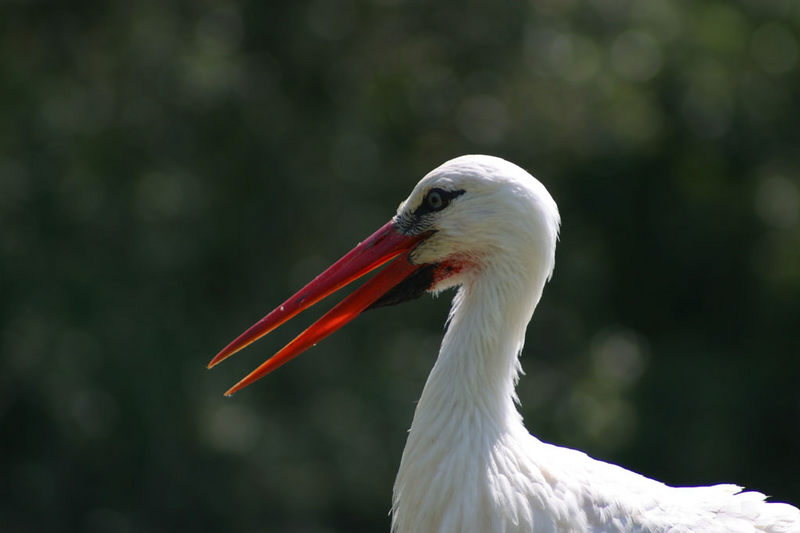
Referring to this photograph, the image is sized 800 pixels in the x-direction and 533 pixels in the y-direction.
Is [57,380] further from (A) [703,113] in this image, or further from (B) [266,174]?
(A) [703,113]

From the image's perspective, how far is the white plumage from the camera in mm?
2803

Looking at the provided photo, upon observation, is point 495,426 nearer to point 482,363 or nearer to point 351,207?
point 482,363

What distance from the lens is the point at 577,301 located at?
8719 mm

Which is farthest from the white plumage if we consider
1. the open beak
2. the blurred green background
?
the blurred green background

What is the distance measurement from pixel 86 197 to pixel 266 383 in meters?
1.71

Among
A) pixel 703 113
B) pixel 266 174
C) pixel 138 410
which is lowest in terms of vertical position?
pixel 138 410

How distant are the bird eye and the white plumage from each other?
2 cm

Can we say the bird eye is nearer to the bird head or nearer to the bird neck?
the bird head

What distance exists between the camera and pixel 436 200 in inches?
116

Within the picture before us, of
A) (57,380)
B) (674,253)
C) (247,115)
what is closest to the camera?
(57,380)

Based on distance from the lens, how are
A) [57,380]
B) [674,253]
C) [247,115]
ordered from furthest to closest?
[674,253]
[247,115]
[57,380]

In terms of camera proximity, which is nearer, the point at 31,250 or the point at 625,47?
the point at 31,250

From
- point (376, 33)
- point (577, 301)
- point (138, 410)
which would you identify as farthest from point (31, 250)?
point (577, 301)

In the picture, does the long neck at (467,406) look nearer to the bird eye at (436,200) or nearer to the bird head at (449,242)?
the bird head at (449,242)
